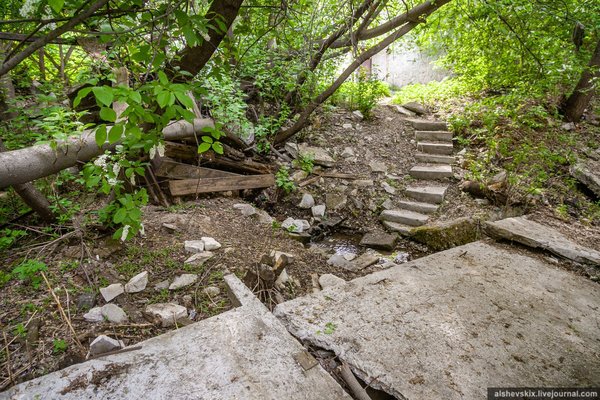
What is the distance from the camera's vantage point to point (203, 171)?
3.85 metres

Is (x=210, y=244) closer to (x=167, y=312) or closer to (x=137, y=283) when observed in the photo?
(x=137, y=283)

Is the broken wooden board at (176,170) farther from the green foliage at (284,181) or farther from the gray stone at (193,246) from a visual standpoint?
the gray stone at (193,246)

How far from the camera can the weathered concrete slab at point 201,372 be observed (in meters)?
1.30

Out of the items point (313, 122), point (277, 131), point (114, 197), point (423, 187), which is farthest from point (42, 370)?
point (313, 122)

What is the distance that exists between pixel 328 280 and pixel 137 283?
145cm

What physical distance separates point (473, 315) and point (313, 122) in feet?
15.4

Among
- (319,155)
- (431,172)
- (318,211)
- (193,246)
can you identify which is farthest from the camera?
(319,155)

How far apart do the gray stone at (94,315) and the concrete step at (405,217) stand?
358 centimetres

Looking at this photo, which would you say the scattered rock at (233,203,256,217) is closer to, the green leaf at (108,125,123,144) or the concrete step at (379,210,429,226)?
the concrete step at (379,210,429,226)

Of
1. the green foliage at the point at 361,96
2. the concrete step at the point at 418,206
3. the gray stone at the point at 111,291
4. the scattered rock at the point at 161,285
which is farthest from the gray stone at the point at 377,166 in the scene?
the gray stone at the point at 111,291

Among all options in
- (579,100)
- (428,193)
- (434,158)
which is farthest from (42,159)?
→ (579,100)

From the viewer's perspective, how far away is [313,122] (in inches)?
234

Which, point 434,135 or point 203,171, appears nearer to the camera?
point 203,171

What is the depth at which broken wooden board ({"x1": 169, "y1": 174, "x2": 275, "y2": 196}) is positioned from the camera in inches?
138
